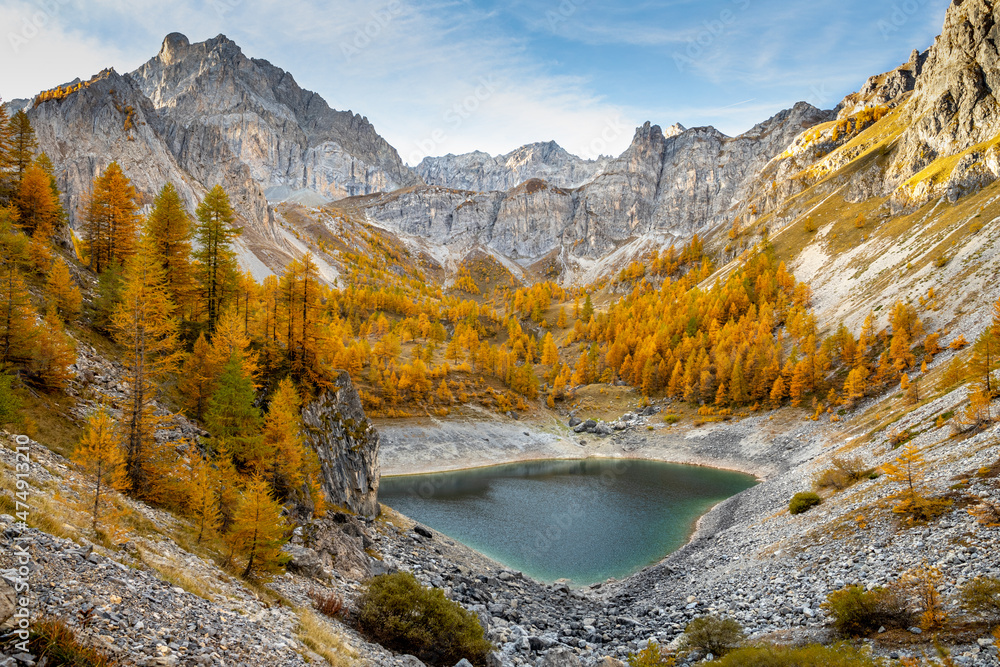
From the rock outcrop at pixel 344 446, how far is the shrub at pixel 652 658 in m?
22.9

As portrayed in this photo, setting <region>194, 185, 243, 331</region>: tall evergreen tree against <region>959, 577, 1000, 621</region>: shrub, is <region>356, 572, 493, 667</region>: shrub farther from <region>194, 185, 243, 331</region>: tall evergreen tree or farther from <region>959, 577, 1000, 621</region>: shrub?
<region>194, 185, 243, 331</region>: tall evergreen tree

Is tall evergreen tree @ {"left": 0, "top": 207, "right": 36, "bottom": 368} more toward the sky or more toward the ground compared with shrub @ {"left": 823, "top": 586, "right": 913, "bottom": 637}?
more toward the sky

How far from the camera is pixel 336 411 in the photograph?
127 ft

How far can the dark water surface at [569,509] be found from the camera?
42.0m

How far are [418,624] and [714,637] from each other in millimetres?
12412

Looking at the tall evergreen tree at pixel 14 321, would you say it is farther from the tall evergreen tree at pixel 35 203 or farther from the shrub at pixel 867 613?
the shrub at pixel 867 613

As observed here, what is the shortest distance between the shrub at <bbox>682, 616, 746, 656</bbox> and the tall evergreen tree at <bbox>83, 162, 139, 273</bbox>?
4771cm

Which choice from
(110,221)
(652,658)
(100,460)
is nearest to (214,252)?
(110,221)

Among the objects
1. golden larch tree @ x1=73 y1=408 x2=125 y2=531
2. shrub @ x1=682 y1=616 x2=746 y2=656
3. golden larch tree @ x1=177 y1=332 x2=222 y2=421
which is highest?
golden larch tree @ x1=177 y1=332 x2=222 y2=421

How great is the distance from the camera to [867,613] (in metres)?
16.4

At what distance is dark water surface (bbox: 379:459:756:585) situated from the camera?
138ft

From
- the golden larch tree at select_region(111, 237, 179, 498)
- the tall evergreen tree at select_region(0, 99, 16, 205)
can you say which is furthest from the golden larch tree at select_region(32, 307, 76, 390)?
the tall evergreen tree at select_region(0, 99, 16, 205)

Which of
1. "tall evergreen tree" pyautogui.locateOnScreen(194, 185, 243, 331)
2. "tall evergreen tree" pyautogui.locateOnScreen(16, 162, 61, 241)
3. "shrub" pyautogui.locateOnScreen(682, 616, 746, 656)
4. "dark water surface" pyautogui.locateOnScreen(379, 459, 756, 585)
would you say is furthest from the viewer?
"dark water surface" pyautogui.locateOnScreen(379, 459, 756, 585)

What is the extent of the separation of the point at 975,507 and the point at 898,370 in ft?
186
